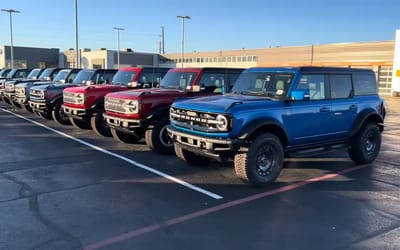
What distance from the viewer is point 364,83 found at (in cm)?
863

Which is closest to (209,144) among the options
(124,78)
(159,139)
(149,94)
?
(159,139)

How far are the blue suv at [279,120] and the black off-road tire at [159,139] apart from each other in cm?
124

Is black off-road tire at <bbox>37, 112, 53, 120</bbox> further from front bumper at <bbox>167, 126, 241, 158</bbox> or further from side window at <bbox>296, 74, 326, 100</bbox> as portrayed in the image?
side window at <bbox>296, 74, 326, 100</bbox>

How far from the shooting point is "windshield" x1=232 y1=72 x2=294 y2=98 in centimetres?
724

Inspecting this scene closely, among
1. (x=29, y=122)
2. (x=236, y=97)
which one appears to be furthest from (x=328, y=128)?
(x=29, y=122)

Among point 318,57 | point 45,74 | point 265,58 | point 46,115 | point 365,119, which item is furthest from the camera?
point 265,58

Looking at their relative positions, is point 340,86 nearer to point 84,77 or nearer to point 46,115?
point 84,77

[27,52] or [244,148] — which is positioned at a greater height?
[27,52]

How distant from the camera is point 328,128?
772 centimetres

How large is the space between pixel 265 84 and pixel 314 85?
93cm

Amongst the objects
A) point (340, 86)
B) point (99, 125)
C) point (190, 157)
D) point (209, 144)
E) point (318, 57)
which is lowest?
point (190, 157)

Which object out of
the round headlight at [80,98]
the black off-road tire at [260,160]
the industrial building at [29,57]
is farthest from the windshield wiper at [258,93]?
the industrial building at [29,57]

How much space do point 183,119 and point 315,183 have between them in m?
2.59

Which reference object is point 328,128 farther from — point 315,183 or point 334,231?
point 334,231
